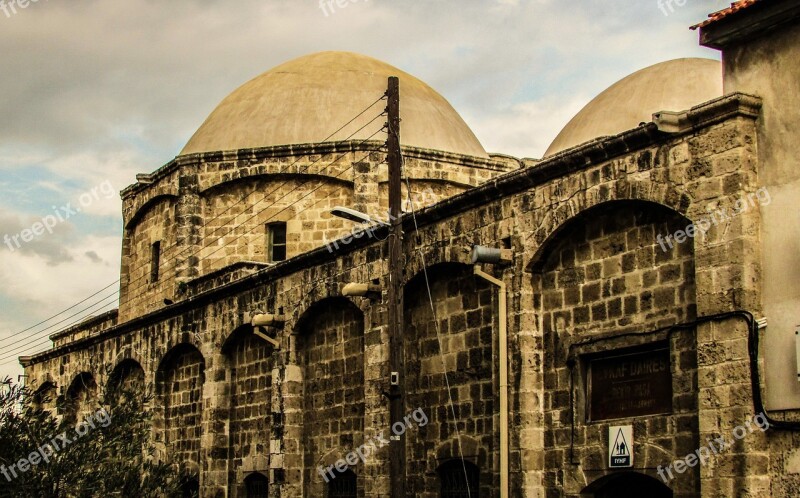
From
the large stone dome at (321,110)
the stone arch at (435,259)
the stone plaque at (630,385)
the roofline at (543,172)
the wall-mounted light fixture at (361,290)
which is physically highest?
the large stone dome at (321,110)

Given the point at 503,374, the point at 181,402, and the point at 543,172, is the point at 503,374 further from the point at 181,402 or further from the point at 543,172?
the point at 181,402

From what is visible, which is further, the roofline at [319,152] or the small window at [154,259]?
the small window at [154,259]

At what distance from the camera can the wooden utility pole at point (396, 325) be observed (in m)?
17.4

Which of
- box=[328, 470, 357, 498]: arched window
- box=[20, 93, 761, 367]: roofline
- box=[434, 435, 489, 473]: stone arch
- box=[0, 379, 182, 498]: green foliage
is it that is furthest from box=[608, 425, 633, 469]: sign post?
box=[0, 379, 182, 498]: green foliage

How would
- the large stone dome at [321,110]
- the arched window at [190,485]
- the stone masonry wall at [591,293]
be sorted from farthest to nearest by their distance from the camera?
the large stone dome at [321,110] → the arched window at [190,485] → the stone masonry wall at [591,293]

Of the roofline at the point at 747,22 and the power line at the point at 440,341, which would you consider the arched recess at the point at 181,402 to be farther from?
the roofline at the point at 747,22

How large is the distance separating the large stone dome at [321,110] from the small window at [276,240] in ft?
7.23

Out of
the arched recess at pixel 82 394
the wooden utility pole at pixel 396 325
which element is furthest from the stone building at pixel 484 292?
the wooden utility pole at pixel 396 325

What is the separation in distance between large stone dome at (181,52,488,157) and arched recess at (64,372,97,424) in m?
7.28

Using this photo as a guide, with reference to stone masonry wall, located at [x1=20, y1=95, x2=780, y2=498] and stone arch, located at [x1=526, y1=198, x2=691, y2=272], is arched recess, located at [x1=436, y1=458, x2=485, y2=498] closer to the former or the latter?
stone masonry wall, located at [x1=20, y1=95, x2=780, y2=498]

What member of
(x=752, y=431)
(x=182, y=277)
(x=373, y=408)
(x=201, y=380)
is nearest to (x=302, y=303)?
(x=373, y=408)

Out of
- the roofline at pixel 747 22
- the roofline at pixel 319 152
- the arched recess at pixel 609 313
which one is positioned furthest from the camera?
the roofline at pixel 319 152

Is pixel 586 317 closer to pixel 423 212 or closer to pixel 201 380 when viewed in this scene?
pixel 423 212

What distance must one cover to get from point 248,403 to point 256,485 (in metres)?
1.77
